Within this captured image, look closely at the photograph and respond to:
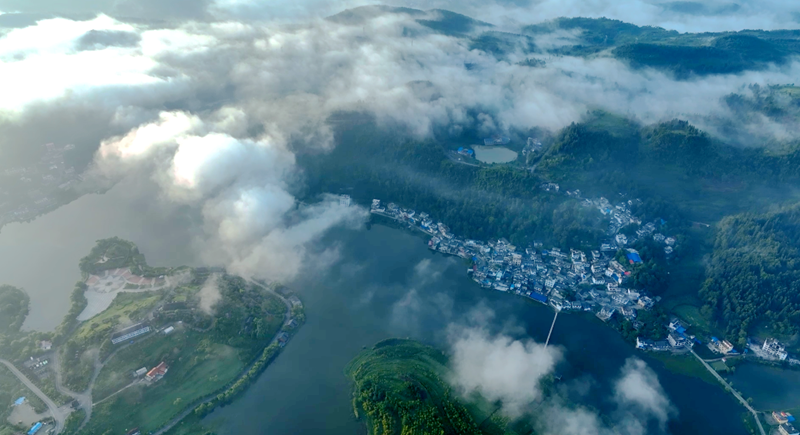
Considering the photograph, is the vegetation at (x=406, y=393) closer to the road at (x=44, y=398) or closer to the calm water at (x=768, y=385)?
the road at (x=44, y=398)

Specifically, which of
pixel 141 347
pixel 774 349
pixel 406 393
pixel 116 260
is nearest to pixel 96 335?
pixel 141 347

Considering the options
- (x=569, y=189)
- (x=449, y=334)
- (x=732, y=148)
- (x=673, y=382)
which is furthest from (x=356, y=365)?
(x=732, y=148)

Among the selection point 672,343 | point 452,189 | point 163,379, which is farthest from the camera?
point 452,189

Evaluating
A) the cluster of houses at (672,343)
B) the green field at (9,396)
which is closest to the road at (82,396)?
the green field at (9,396)

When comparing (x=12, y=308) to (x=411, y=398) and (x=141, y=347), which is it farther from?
(x=411, y=398)

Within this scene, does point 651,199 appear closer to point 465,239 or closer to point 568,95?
point 465,239

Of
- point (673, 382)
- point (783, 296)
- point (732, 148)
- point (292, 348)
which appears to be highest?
point (732, 148)

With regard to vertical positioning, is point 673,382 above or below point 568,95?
below
